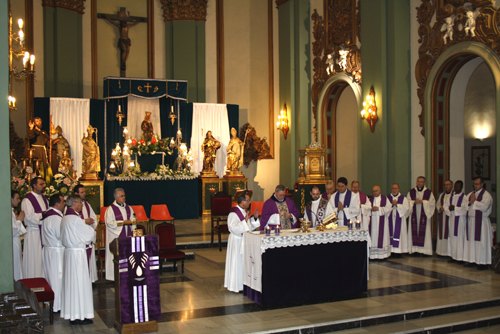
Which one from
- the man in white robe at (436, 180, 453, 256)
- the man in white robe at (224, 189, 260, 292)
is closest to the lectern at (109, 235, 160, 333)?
the man in white robe at (224, 189, 260, 292)

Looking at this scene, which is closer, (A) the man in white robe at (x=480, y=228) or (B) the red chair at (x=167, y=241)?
(B) the red chair at (x=167, y=241)

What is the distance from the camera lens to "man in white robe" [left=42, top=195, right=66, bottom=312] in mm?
8273

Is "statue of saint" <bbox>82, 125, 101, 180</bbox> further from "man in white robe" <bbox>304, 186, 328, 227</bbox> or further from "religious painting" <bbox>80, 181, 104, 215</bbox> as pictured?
"man in white robe" <bbox>304, 186, 328, 227</bbox>

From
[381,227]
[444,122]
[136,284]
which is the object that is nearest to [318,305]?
[136,284]

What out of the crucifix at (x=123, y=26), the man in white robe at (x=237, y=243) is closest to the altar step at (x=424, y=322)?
the man in white robe at (x=237, y=243)

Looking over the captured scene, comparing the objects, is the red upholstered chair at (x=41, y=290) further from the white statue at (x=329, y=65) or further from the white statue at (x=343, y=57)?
the white statue at (x=329, y=65)

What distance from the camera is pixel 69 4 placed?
1947 centimetres

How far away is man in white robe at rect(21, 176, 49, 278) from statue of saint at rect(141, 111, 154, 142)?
370 inches

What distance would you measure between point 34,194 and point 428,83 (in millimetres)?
9015

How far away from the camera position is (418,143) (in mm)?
13992

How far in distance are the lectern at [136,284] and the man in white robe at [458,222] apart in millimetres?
6652

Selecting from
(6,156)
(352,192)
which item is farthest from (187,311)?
(352,192)

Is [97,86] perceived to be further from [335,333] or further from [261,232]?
[335,333]

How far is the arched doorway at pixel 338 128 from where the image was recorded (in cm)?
1802
